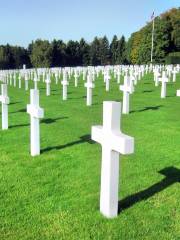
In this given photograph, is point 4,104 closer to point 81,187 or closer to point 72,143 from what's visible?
point 72,143

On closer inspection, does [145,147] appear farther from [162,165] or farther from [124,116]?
[124,116]

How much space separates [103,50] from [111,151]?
312 ft

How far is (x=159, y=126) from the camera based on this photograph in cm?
916

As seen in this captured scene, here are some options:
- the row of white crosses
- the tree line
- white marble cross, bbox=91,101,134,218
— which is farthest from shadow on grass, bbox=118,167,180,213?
the tree line

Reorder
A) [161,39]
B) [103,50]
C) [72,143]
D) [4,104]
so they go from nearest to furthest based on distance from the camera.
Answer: [72,143] < [4,104] < [161,39] < [103,50]

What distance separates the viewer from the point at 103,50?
97.6 metres

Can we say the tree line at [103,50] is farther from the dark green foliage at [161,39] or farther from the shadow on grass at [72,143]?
the shadow on grass at [72,143]

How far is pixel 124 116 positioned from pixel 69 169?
513 centimetres

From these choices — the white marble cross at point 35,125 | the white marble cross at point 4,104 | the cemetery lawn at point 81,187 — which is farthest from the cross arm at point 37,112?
the white marble cross at point 4,104

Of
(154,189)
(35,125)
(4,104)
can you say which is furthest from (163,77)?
(154,189)

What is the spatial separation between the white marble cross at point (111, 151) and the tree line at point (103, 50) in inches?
2106

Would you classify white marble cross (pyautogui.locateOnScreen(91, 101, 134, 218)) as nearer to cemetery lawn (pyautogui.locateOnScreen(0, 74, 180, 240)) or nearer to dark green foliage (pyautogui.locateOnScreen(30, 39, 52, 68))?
cemetery lawn (pyautogui.locateOnScreen(0, 74, 180, 240))

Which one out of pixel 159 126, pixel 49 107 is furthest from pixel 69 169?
pixel 49 107

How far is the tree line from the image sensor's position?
64.8m
